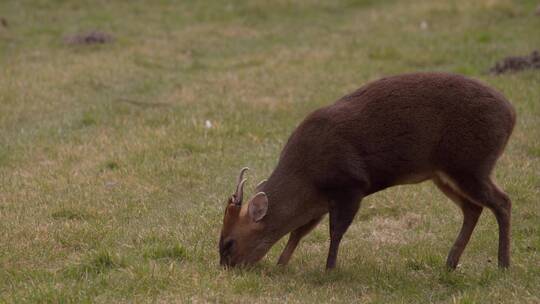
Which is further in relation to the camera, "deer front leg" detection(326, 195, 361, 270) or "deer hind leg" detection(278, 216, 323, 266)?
"deer hind leg" detection(278, 216, 323, 266)

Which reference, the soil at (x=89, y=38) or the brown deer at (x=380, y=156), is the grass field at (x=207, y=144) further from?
the brown deer at (x=380, y=156)

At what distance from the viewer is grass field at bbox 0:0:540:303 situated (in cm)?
686

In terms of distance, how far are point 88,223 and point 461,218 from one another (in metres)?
3.44

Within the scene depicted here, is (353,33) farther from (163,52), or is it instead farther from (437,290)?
(437,290)

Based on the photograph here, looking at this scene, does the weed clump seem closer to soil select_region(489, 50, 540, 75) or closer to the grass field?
the grass field

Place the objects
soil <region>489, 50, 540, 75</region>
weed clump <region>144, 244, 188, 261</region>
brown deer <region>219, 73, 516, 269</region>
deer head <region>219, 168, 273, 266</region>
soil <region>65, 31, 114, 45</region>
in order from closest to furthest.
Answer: brown deer <region>219, 73, 516, 269</region>
deer head <region>219, 168, 273, 266</region>
weed clump <region>144, 244, 188, 261</region>
soil <region>489, 50, 540, 75</region>
soil <region>65, 31, 114, 45</region>

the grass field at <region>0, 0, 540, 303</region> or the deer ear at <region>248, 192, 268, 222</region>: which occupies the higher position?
the deer ear at <region>248, 192, 268, 222</region>

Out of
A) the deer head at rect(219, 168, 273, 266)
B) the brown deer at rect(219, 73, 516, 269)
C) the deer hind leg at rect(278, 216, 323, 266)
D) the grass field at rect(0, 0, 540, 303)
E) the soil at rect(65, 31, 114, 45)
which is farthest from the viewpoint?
the soil at rect(65, 31, 114, 45)

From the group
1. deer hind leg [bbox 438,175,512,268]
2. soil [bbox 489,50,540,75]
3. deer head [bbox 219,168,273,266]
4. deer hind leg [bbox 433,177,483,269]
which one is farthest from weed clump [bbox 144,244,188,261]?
soil [bbox 489,50,540,75]

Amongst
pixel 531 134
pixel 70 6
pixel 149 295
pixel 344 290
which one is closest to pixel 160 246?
pixel 149 295

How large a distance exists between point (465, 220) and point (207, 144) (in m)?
4.04

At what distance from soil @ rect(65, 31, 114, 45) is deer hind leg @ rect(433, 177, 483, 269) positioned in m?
10.7

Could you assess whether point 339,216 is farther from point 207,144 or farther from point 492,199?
point 207,144

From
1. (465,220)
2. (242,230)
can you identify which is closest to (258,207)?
(242,230)
